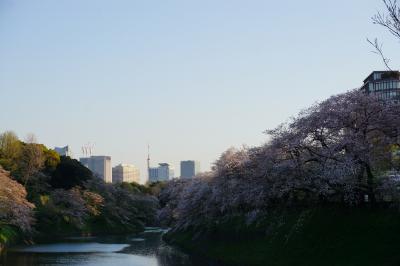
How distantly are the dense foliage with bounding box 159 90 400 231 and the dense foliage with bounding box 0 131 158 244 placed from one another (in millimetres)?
39156

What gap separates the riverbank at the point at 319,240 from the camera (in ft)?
88.9

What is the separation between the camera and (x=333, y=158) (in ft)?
107

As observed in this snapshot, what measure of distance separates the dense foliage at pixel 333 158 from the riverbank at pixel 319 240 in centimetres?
120

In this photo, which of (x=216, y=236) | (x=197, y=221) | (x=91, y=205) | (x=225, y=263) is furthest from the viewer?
(x=91, y=205)

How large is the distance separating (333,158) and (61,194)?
6459cm

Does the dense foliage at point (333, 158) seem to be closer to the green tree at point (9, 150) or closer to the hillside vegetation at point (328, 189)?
the hillside vegetation at point (328, 189)

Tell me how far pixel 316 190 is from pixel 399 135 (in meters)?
6.44

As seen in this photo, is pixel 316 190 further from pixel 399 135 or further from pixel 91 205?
pixel 91 205

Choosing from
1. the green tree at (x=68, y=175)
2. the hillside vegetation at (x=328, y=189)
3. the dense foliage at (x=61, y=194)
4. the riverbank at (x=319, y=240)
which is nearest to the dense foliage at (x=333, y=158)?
the hillside vegetation at (x=328, y=189)

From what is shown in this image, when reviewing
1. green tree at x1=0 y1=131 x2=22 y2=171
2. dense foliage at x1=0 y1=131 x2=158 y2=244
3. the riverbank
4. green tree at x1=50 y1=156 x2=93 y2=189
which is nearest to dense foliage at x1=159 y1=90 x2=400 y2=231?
the riverbank

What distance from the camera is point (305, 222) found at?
113ft

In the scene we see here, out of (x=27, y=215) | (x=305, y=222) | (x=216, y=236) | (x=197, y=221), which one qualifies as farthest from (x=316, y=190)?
(x=27, y=215)

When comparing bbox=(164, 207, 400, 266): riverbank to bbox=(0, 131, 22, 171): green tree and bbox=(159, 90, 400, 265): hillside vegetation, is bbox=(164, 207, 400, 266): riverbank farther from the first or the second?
bbox=(0, 131, 22, 171): green tree

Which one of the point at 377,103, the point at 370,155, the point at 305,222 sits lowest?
the point at 305,222
